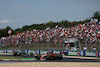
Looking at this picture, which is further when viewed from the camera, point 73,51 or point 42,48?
point 42,48

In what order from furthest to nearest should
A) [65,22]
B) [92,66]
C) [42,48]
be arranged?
[65,22]
[42,48]
[92,66]

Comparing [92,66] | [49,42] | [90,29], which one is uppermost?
[90,29]

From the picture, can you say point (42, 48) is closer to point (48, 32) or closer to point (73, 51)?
point (73, 51)

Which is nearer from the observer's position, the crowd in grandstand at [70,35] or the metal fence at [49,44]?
the metal fence at [49,44]

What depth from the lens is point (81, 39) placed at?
2820cm

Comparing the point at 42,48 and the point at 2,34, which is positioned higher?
the point at 2,34

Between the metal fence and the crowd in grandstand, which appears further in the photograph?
the crowd in grandstand

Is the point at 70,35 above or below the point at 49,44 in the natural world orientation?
above

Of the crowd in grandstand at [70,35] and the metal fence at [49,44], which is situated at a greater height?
the crowd in grandstand at [70,35]

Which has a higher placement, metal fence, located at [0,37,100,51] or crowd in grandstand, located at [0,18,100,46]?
crowd in grandstand, located at [0,18,100,46]

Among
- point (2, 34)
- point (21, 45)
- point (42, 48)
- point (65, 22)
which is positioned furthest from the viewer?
point (2, 34)

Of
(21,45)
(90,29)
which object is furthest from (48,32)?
(90,29)

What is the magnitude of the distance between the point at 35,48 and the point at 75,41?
701 cm

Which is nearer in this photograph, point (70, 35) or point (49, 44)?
point (49, 44)
